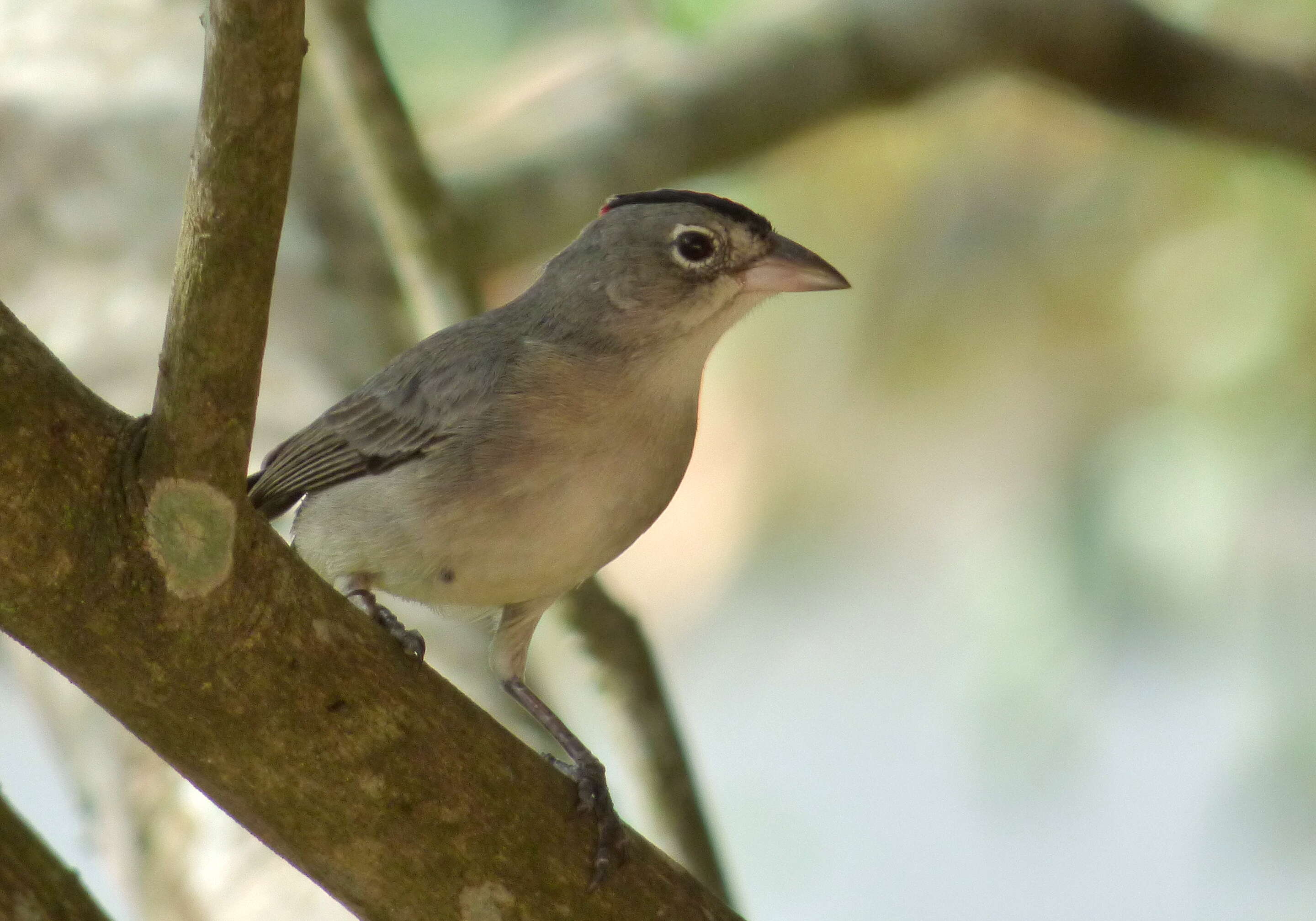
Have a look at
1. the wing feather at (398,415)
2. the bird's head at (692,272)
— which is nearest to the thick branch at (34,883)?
the wing feather at (398,415)

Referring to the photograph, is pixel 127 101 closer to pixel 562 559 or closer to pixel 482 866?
pixel 562 559

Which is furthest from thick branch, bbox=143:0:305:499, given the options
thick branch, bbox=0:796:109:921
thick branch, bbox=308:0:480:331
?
thick branch, bbox=308:0:480:331

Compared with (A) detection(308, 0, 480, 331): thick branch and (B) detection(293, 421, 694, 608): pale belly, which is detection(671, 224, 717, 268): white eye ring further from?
(A) detection(308, 0, 480, 331): thick branch

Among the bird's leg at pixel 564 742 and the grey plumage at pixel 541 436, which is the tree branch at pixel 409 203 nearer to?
the bird's leg at pixel 564 742

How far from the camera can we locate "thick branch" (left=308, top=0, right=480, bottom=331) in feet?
14.7

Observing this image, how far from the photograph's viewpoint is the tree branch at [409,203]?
4.22m

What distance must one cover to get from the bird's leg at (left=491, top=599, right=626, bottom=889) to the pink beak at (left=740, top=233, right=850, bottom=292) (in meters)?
1.02

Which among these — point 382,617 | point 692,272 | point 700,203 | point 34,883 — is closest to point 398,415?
point 382,617

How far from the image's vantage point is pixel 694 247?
3889mm

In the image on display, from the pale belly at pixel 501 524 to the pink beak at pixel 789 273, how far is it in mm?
510

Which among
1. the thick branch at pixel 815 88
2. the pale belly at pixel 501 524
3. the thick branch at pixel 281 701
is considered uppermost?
the thick branch at pixel 815 88

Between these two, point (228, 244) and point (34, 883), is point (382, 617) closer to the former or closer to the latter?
point (34, 883)

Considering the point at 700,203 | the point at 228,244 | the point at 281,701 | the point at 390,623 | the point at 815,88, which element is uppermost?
the point at 815,88

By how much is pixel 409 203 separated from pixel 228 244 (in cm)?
230
